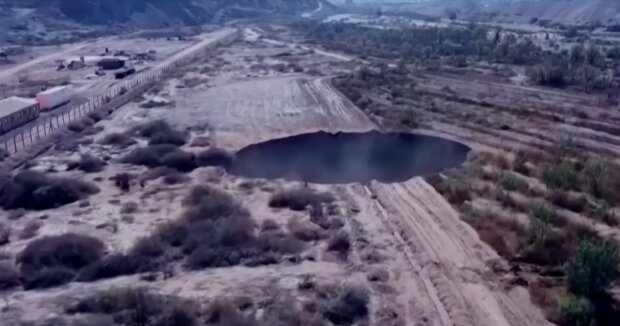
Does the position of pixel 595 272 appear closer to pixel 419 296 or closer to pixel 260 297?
pixel 419 296

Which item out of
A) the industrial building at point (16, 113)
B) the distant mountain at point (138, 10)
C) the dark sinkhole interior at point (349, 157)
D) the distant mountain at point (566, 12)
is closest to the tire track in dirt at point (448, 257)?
the dark sinkhole interior at point (349, 157)

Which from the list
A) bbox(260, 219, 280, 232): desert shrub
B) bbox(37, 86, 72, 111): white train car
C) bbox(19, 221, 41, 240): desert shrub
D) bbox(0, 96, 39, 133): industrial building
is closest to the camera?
bbox(19, 221, 41, 240): desert shrub

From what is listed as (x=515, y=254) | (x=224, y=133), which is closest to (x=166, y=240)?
(x=515, y=254)

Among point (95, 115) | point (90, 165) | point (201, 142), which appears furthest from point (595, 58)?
point (90, 165)

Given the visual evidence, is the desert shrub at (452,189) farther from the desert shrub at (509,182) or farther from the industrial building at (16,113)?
the industrial building at (16,113)

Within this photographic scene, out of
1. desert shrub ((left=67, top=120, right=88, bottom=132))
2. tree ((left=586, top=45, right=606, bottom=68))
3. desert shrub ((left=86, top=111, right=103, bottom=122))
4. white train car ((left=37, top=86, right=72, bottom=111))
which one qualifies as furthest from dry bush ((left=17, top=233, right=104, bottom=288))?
tree ((left=586, top=45, right=606, bottom=68))

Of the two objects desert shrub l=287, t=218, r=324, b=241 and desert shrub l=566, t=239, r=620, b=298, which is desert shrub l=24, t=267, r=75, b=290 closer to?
desert shrub l=287, t=218, r=324, b=241
